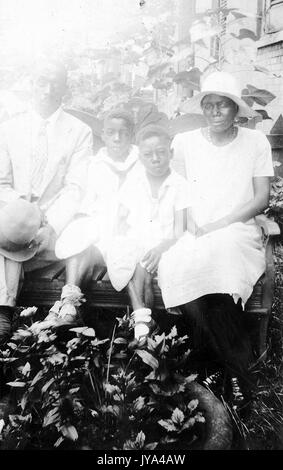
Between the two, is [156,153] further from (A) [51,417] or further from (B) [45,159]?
(A) [51,417]

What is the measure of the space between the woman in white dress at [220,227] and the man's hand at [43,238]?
2.38 ft

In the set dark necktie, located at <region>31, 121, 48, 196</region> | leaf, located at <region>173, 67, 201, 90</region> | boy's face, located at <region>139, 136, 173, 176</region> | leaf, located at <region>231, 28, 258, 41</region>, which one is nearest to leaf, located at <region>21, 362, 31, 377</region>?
dark necktie, located at <region>31, 121, 48, 196</region>

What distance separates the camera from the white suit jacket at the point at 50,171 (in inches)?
129

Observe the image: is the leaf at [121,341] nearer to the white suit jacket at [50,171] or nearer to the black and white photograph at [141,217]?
the black and white photograph at [141,217]

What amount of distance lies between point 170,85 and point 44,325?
196cm

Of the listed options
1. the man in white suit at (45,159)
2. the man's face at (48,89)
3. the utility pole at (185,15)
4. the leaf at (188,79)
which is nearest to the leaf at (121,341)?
the man in white suit at (45,159)

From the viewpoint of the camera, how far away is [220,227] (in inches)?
125

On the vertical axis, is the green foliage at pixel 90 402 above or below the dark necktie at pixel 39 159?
below

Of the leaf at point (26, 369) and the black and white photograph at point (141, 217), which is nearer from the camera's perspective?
the leaf at point (26, 369)

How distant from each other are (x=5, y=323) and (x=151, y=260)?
36.6 inches

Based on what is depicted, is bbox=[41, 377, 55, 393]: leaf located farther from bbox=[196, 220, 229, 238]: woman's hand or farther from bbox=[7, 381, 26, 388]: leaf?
bbox=[196, 220, 229, 238]: woman's hand

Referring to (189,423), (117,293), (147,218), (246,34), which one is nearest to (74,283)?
(117,293)

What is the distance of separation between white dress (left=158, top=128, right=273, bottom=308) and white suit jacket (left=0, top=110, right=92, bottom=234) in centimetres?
67

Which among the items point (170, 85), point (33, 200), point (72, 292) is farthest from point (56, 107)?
point (72, 292)
